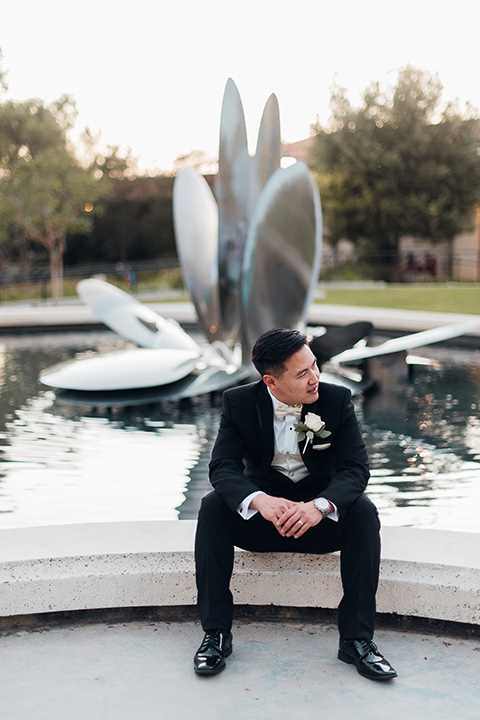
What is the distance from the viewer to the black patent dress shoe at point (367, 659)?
→ 7.70ft

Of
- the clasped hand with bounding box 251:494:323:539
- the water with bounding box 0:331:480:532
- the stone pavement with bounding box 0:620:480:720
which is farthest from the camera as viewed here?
the water with bounding box 0:331:480:532

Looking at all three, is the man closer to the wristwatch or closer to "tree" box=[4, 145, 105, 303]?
the wristwatch

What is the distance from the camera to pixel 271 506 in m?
2.61

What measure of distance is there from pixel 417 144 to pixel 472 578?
2617cm

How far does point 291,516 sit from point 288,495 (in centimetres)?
26

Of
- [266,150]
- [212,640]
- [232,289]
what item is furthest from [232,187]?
[212,640]

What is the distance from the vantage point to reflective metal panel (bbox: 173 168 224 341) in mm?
7359

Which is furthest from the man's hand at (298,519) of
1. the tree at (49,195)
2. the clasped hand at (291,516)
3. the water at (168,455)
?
the tree at (49,195)

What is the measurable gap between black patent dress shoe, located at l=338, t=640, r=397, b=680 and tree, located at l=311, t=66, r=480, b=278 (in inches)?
984

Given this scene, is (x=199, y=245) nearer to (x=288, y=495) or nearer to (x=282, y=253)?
(x=282, y=253)

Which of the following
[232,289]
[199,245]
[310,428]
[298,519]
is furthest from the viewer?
[199,245]

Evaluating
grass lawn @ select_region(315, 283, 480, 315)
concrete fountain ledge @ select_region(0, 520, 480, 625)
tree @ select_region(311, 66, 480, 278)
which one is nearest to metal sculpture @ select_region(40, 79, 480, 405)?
concrete fountain ledge @ select_region(0, 520, 480, 625)

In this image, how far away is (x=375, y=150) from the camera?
26.9 meters

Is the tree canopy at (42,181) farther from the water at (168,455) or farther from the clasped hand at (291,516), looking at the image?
the clasped hand at (291,516)
